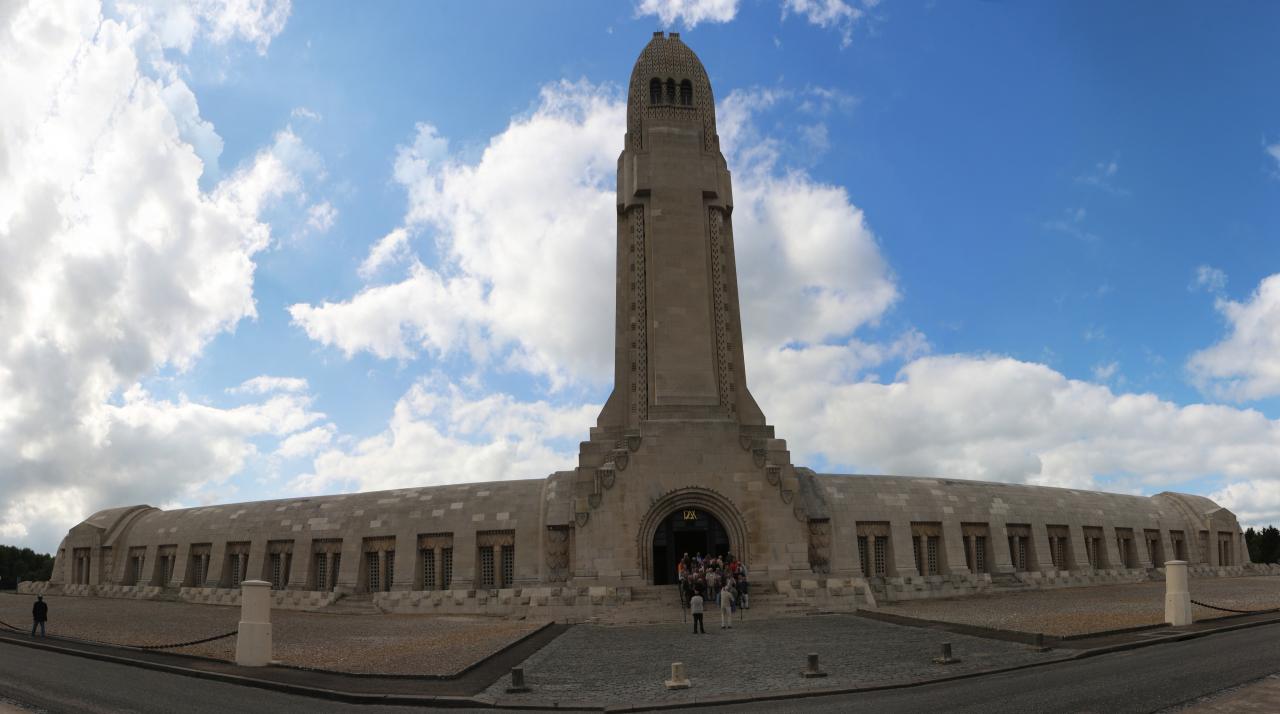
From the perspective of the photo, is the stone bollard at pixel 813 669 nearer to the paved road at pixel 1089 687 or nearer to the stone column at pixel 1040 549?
the paved road at pixel 1089 687

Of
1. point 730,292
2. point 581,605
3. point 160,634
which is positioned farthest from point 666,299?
point 160,634

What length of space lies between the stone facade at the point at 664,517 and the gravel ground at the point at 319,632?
3519 mm

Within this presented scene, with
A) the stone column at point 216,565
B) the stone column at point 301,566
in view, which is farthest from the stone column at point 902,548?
the stone column at point 216,565

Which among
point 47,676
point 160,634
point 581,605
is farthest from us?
point 581,605

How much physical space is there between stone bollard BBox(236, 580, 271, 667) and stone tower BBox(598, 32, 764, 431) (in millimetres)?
19783

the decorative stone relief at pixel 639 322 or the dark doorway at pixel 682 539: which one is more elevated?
the decorative stone relief at pixel 639 322

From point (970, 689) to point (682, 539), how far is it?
20.8 m

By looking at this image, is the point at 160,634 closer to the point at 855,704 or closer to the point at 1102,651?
the point at 855,704

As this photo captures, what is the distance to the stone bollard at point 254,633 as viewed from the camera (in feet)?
65.1

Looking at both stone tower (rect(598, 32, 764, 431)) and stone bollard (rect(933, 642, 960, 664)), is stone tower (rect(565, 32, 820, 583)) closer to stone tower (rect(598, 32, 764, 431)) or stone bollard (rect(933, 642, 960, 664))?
stone tower (rect(598, 32, 764, 431))

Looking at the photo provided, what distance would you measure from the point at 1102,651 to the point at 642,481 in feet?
62.6

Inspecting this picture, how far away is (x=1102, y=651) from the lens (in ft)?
63.6

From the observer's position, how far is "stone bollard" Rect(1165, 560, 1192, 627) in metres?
23.4

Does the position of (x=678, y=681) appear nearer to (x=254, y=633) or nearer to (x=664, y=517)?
(x=254, y=633)
